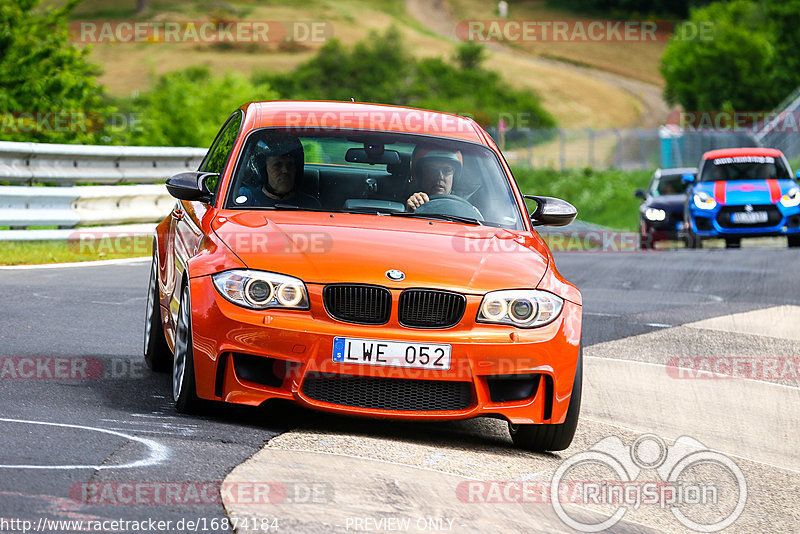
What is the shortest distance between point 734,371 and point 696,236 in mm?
12992

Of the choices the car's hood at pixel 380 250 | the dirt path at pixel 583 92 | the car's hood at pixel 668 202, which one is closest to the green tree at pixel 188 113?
the car's hood at pixel 668 202

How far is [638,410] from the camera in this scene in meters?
7.71

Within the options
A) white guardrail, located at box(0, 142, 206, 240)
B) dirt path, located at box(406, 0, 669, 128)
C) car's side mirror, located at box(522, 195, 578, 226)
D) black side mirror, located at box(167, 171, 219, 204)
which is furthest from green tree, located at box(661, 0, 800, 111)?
black side mirror, located at box(167, 171, 219, 204)

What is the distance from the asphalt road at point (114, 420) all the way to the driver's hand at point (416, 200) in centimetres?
121

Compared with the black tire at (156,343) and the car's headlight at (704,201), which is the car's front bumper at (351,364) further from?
the car's headlight at (704,201)

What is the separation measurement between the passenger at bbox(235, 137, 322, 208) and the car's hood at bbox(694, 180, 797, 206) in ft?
50.7

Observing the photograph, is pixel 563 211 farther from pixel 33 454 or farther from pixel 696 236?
pixel 696 236

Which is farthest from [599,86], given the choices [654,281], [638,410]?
[638,410]

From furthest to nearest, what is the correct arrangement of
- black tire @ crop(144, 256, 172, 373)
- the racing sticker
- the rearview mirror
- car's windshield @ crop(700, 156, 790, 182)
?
the racing sticker, car's windshield @ crop(700, 156, 790, 182), black tire @ crop(144, 256, 172, 373), the rearview mirror

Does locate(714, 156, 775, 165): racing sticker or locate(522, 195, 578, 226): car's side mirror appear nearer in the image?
locate(522, 195, 578, 226): car's side mirror

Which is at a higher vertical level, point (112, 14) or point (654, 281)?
point (112, 14)

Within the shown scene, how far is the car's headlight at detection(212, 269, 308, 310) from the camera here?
232 inches

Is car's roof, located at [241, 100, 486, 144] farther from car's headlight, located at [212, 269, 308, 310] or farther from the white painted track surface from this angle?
the white painted track surface

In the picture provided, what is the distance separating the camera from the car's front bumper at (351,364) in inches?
229
